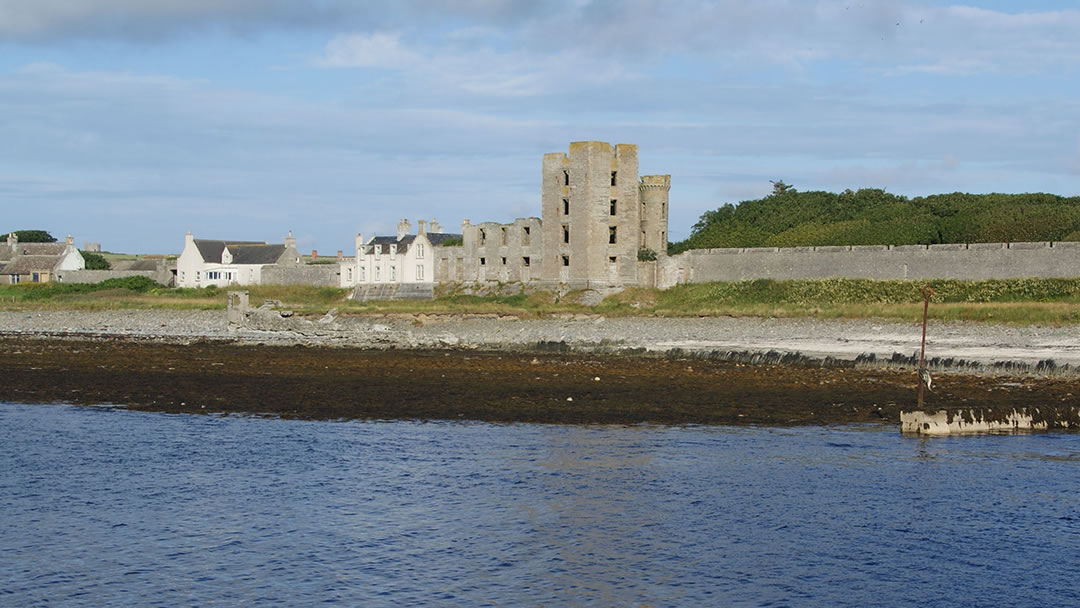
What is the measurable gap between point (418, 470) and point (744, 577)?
20.9 ft

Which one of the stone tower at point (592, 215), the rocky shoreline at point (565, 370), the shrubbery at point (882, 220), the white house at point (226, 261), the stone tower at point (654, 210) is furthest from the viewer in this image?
the white house at point (226, 261)

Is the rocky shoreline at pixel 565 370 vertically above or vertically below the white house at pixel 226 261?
below

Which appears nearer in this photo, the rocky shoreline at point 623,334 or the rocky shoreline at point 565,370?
the rocky shoreline at point 565,370

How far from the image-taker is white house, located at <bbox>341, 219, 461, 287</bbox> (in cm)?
6812

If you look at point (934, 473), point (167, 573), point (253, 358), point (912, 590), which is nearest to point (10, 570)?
point (167, 573)

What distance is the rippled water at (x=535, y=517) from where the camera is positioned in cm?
1170

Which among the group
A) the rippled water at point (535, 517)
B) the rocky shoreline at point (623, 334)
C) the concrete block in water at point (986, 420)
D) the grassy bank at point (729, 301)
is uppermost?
the grassy bank at point (729, 301)

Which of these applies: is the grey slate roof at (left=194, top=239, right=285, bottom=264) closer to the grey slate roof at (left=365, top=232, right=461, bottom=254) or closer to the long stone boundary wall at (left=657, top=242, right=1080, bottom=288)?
the grey slate roof at (left=365, top=232, right=461, bottom=254)

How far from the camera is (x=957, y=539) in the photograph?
44.5 ft

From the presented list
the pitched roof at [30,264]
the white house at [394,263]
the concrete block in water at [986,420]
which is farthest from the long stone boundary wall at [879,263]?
the pitched roof at [30,264]

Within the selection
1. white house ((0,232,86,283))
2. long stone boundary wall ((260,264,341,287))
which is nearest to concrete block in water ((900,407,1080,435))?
long stone boundary wall ((260,264,341,287))

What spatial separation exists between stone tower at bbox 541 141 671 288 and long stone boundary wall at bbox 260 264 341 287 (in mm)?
17780

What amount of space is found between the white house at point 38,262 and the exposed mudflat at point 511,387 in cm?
5664

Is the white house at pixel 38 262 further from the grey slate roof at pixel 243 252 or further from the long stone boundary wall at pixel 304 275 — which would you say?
the long stone boundary wall at pixel 304 275
